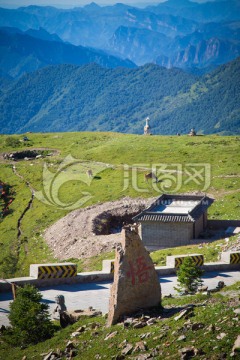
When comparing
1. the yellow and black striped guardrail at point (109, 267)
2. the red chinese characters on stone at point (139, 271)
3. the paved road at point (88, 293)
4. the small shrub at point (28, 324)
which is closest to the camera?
the red chinese characters on stone at point (139, 271)

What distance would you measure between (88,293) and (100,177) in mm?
47299

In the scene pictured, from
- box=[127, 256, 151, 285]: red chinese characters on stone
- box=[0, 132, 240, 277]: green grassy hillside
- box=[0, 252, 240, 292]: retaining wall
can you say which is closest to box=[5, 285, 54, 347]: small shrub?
box=[127, 256, 151, 285]: red chinese characters on stone

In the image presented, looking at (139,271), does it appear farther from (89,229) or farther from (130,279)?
(89,229)

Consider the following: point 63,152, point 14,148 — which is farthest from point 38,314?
point 14,148

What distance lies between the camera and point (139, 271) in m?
23.6

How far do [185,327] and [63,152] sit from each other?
75.7 metres

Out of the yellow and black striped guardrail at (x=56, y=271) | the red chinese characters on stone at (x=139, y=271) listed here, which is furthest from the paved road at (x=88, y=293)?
the red chinese characters on stone at (x=139, y=271)

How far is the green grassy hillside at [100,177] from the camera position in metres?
62.0

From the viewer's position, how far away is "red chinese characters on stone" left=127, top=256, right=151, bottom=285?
76.7ft

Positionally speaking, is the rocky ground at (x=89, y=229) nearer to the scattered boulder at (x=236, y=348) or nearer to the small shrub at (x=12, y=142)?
the scattered boulder at (x=236, y=348)

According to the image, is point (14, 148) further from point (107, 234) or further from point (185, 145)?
point (107, 234)

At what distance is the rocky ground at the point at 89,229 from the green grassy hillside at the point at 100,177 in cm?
128

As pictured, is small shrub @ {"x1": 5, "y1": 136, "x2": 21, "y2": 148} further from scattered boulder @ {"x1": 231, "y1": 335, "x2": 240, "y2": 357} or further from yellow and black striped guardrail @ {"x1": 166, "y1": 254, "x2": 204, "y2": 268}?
scattered boulder @ {"x1": 231, "y1": 335, "x2": 240, "y2": 357}

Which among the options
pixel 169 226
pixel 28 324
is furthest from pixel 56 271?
pixel 169 226
